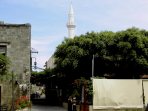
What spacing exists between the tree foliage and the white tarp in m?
11.1

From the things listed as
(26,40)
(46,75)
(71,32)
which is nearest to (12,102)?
(26,40)

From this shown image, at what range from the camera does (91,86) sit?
21.9 metres

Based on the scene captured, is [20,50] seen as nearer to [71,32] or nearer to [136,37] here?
[136,37]

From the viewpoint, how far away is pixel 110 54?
112 ft

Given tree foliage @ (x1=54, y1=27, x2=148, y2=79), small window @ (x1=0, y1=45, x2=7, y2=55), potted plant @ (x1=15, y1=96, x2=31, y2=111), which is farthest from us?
tree foliage @ (x1=54, y1=27, x2=148, y2=79)

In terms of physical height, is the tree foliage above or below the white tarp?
above

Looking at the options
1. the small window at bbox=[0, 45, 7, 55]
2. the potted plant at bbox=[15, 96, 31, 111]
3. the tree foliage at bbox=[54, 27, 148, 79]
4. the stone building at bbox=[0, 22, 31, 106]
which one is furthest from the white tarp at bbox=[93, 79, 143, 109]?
the tree foliage at bbox=[54, 27, 148, 79]

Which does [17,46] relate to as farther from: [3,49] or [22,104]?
[22,104]

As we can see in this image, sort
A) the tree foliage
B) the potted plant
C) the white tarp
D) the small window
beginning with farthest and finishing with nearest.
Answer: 1. the tree foliage
2. the small window
3. the potted plant
4. the white tarp

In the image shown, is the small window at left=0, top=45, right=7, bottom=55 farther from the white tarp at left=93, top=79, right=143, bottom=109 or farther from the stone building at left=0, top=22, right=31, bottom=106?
the white tarp at left=93, top=79, right=143, bottom=109

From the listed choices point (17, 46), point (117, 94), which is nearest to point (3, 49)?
point (17, 46)

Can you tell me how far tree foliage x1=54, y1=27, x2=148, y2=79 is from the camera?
33.4 metres

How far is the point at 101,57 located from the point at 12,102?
9614 millimetres

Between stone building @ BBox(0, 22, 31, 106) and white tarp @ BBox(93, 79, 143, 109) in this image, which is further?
stone building @ BBox(0, 22, 31, 106)
